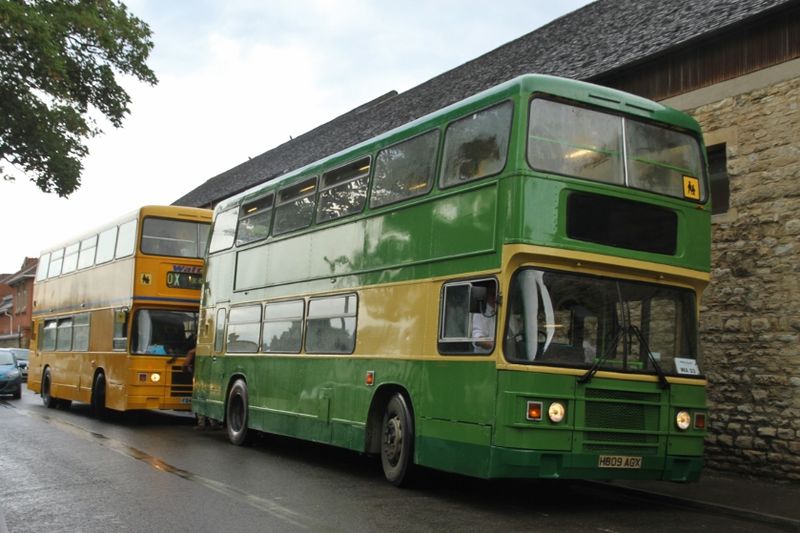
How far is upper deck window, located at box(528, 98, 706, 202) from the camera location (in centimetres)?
889

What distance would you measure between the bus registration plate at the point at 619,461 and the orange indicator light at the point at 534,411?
30.6 inches

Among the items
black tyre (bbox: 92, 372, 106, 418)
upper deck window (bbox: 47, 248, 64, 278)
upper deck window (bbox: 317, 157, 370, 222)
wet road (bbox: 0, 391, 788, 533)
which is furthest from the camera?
upper deck window (bbox: 47, 248, 64, 278)

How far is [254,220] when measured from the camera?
15.0 metres

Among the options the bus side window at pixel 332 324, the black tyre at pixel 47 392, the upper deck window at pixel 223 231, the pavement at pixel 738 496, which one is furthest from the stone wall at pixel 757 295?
the black tyre at pixel 47 392

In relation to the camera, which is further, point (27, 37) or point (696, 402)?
point (27, 37)

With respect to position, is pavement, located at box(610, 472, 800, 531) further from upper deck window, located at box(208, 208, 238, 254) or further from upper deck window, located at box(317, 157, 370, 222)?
upper deck window, located at box(208, 208, 238, 254)

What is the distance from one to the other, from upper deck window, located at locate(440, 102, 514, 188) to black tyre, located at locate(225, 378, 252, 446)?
6.55 meters

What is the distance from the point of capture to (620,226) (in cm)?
909

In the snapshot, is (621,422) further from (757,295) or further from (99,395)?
(99,395)

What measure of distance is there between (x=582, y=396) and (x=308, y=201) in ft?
19.4

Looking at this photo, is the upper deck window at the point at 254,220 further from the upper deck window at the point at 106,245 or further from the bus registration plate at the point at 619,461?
the bus registration plate at the point at 619,461

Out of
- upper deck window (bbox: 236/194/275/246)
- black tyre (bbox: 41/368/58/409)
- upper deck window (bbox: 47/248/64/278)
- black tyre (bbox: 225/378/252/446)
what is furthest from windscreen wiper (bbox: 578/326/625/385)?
black tyre (bbox: 41/368/58/409)

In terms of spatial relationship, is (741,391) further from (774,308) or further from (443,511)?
(443,511)

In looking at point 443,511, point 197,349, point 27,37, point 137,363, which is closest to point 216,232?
point 197,349
